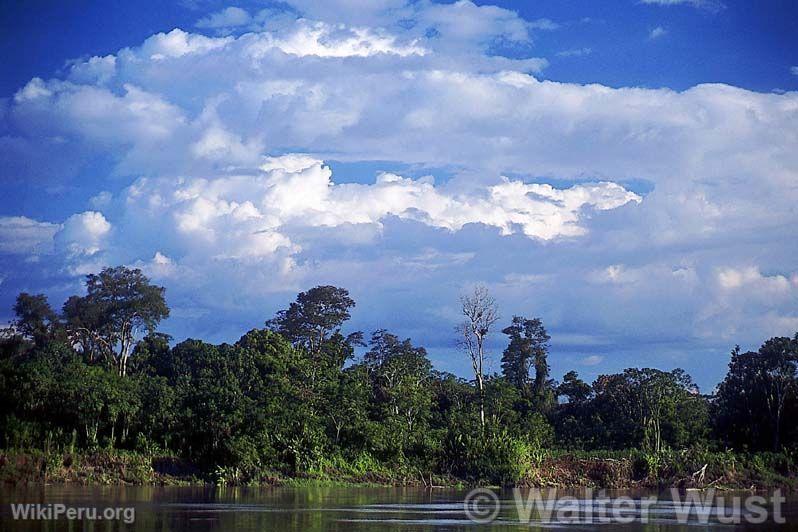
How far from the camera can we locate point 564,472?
61.0 metres

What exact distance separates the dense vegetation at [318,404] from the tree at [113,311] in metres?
0.12

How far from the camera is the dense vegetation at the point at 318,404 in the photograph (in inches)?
2141

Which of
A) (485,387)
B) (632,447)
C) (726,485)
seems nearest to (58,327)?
(485,387)

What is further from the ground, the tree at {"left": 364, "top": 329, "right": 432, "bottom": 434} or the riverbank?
the tree at {"left": 364, "top": 329, "right": 432, "bottom": 434}

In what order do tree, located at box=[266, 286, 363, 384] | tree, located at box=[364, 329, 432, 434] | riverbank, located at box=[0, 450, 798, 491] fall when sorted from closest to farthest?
riverbank, located at box=[0, 450, 798, 491]
tree, located at box=[364, 329, 432, 434]
tree, located at box=[266, 286, 363, 384]

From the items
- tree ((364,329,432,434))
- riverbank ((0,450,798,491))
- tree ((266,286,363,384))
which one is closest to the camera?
riverbank ((0,450,798,491))

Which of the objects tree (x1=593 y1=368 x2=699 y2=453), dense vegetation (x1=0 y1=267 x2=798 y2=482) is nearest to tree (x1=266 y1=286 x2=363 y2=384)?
dense vegetation (x1=0 y1=267 x2=798 y2=482)

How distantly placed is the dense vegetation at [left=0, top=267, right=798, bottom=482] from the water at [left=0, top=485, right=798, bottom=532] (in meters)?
6.50

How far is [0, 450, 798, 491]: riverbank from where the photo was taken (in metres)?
52.5

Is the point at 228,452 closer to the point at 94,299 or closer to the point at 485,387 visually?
the point at 485,387

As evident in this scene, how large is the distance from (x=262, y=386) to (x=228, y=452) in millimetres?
6716

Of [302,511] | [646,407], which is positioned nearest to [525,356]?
[646,407]

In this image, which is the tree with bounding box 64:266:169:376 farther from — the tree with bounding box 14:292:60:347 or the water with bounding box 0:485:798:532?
the water with bounding box 0:485:798:532

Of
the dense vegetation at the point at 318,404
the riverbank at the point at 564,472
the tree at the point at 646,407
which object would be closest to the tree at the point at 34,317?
the dense vegetation at the point at 318,404
